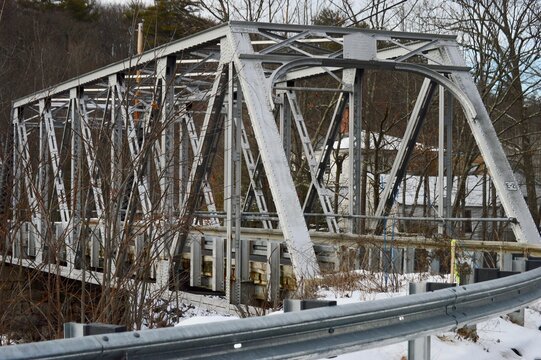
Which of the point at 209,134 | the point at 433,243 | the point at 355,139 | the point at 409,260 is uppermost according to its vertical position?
the point at 355,139

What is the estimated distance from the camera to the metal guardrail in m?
3.88

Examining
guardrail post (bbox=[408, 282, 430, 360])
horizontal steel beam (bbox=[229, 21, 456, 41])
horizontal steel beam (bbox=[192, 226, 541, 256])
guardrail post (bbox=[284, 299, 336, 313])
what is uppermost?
horizontal steel beam (bbox=[229, 21, 456, 41])

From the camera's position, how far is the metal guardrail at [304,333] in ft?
12.7

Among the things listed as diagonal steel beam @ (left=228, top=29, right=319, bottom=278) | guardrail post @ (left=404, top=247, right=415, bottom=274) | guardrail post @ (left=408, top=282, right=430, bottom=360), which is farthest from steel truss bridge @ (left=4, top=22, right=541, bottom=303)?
guardrail post @ (left=408, top=282, right=430, bottom=360)

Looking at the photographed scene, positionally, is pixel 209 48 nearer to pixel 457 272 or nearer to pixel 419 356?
pixel 457 272

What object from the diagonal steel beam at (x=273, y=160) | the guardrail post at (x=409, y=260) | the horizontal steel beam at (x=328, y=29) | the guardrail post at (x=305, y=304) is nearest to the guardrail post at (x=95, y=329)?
the guardrail post at (x=305, y=304)

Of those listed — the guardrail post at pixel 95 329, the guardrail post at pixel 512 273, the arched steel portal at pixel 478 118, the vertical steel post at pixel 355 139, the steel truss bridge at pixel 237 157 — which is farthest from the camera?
the vertical steel post at pixel 355 139

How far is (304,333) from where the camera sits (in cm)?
497

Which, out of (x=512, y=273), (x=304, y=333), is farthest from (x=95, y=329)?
(x=512, y=273)

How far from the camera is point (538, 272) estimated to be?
26.6 feet

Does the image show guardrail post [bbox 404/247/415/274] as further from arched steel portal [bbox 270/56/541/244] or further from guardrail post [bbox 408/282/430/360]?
guardrail post [bbox 408/282/430/360]

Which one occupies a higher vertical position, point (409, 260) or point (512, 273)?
point (512, 273)

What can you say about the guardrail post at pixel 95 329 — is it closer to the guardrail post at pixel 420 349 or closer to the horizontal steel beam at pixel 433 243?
the guardrail post at pixel 420 349

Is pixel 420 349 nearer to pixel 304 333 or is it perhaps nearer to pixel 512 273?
pixel 304 333
